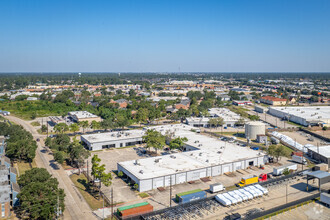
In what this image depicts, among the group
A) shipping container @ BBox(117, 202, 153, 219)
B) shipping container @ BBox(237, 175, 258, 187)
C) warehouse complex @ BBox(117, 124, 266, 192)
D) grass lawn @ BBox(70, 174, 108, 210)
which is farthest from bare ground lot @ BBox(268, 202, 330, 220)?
grass lawn @ BBox(70, 174, 108, 210)

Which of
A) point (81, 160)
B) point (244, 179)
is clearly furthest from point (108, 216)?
point (244, 179)

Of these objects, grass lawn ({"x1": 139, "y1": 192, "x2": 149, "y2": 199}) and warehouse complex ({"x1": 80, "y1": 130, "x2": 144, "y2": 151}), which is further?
warehouse complex ({"x1": 80, "y1": 130, "x2": 144, "y2": 151})

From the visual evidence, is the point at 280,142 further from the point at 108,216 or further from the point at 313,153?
the point at 108,216

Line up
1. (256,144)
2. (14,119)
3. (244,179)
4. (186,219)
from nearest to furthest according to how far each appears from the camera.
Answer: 1. (186,219)
2. (244,179)
3. (256,144)
4. (14,119)

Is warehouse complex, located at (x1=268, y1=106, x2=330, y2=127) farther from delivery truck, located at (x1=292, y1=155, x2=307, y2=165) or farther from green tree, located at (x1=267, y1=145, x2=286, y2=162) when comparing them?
green tree, located at (x1=267, y1=145, x2=286, y2=162)

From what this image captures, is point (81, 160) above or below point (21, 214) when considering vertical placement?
above

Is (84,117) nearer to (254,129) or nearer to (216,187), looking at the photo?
(254,129)
